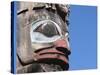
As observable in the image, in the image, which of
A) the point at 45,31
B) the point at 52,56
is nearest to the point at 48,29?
the point at 45,31

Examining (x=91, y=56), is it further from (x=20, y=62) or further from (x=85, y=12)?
(x=20, y=62)

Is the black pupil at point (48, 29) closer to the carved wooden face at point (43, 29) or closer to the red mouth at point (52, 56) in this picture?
the carved wooden face at point (43, 29)

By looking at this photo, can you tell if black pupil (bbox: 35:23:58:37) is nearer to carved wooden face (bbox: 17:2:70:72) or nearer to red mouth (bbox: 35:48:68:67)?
carved wooden face (bbox: 17:2:70:72)

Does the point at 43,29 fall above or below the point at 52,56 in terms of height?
above

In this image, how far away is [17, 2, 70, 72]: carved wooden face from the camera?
5.47 ft

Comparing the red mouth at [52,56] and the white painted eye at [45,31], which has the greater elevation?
the white painted eye at [45,31]

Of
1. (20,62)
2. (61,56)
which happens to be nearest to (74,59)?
(61,56)

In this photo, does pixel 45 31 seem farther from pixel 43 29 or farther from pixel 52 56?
pixel 52 56

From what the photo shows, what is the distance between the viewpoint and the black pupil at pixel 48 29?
1.73m

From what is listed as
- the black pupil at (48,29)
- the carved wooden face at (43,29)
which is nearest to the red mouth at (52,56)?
the carved wooden face at (43,29)

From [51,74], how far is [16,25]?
47 centimetres

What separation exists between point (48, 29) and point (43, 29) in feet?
0.14

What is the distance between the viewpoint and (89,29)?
1935 mm

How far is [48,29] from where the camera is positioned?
1757 millimetres
